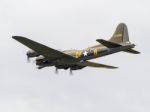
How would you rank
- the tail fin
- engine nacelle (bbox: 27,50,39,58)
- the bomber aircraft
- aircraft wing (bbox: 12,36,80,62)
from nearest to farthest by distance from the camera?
the bomber aircraft < aircraft wing (bbox: 12,36,80,62) < engine nacelle (bbox: 27,50,39,58) < the tail fin

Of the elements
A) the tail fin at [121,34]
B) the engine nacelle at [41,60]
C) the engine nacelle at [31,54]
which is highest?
the tail fin at [121,34]

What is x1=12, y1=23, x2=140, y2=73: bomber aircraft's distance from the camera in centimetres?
8050

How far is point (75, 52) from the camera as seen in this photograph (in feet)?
273

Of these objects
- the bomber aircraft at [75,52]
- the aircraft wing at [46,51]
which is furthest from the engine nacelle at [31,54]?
the aircraft wing at [46,51]

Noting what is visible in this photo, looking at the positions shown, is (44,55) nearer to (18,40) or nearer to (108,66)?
(18,40)

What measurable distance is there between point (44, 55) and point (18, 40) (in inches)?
204

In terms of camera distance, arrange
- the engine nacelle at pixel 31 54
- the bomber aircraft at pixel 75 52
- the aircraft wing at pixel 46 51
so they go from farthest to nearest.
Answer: the engine nacelle at pixel 31 54 → the aircraft wing at pixel 46 51 → the bomber aircraft at pixel 75 52

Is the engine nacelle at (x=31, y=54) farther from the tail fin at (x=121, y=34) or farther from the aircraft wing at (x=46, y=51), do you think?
the tail fin at (x=121, y=34)

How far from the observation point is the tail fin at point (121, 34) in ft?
274

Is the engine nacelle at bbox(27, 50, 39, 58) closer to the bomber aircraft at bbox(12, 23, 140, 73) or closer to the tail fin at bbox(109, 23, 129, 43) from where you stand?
the bomber aircraft at bbox(12, 23, 140, 73)

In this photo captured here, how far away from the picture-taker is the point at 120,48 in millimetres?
80438

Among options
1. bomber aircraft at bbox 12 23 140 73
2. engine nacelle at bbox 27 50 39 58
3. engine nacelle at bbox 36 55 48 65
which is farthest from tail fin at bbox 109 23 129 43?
engine nacelle at bbox 27 50 39 58

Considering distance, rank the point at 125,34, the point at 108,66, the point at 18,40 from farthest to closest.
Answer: the point at 108,66
the point at 125,34
the point at 18,40

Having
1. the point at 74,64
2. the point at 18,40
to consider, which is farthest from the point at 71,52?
the point at 18,40
